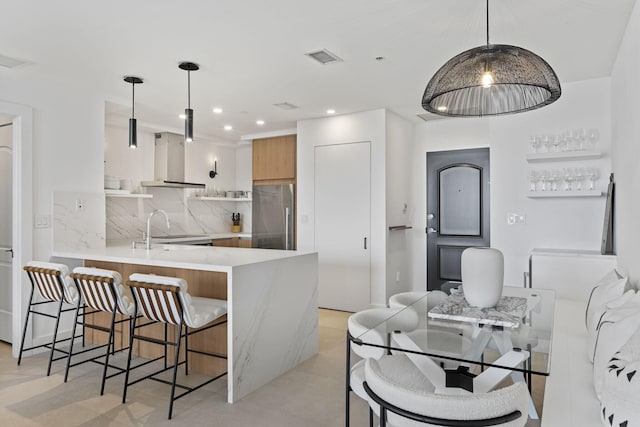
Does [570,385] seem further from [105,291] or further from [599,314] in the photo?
[105,291]

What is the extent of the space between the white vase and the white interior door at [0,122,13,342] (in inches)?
166

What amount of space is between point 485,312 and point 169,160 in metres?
5.12

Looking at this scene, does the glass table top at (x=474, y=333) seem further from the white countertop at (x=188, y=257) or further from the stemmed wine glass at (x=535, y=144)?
the stemmed wine glass at (x=535, y=144)

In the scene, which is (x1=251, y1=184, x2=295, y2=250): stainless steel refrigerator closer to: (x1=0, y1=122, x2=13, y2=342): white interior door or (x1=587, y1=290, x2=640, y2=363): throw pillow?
(x1=0, y1=122, x2=13, y2=342): white interior door

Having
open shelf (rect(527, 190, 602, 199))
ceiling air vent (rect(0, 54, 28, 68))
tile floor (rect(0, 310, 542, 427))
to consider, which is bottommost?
tile floor (rect(0, 310, 542, 427))

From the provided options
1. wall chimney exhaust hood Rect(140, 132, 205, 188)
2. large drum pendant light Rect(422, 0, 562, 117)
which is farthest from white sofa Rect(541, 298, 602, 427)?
wall chimney exhaust hood Rect(140, 132, 205, 188)

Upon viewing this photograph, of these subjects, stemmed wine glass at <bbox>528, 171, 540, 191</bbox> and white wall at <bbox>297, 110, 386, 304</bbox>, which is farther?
white wall at <bbox>297, 110, 386, 304</bbox>

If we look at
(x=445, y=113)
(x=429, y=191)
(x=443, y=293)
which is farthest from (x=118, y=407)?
(x=429, y=191)

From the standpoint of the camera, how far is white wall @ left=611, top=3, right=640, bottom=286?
2.55m

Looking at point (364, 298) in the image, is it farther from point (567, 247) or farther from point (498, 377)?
point (498, 377)

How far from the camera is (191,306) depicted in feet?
9.27

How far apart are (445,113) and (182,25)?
1831 mm

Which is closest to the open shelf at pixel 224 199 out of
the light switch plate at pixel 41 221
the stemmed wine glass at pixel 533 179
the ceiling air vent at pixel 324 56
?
the light switch plate at pixel 41 221

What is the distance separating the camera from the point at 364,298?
5.43 m
